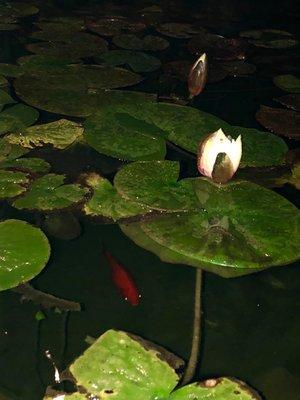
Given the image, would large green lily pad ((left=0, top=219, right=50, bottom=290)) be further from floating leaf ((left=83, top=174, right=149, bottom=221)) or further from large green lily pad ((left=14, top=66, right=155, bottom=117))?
large green lily pad ((left=14, top=66, right=155, bottom=117))

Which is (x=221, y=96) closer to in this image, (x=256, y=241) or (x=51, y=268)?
(x=256, y=241)

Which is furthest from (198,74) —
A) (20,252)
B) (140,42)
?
(20,252)

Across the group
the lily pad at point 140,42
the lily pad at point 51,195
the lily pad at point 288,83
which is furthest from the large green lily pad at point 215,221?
the lily pad at point 140,42

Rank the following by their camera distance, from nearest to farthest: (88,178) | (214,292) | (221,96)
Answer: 1. (214,292)
2. (88,178)
3. (221,96)

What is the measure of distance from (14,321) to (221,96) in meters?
1.39

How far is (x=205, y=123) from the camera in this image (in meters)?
1.68

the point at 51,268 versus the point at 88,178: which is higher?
the point at 88,178

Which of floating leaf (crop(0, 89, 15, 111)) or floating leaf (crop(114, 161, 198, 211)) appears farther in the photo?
floating leaf (crop(0, 89, 15, 111))

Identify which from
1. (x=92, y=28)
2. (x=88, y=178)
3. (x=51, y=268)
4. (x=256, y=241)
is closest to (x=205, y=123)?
(x=88, y=178)

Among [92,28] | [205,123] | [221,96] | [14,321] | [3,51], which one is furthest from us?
[92,28]

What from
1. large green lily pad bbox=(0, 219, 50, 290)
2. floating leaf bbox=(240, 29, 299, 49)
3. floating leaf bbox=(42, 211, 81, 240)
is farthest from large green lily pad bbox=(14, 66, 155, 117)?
floating leaf bbox=(240, 29, 299, 49)

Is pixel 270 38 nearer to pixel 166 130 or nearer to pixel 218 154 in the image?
pixel 166 130

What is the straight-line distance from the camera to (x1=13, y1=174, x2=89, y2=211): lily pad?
1229 mm

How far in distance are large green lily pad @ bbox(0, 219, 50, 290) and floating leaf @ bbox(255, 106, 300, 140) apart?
983 mm
